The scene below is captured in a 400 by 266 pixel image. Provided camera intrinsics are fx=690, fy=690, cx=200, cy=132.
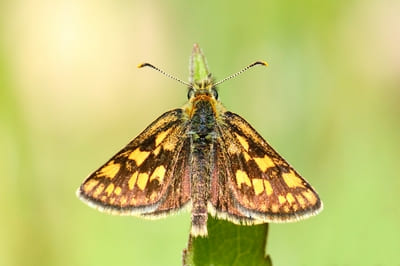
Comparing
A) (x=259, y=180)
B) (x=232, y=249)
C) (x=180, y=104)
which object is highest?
(x=180, y=104)

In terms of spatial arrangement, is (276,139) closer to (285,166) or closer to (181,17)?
(181,17)

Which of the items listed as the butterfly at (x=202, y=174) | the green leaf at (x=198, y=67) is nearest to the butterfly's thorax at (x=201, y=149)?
the butterfly at (x=202, y=174)

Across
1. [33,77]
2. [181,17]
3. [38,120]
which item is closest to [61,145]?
[38,120]

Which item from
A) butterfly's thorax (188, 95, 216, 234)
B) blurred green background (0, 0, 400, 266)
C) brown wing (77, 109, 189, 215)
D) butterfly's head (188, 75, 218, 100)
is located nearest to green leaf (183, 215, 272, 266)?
butterfly's thorax (188, 95, 216, 234)

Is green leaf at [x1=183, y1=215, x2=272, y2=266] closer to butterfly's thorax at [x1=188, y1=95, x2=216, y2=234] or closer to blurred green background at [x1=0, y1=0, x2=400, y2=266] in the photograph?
butterfly's thorax at [x1=188, y1=95, x2=216, y2=234]

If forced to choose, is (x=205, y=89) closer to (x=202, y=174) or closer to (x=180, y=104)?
(x=202, y=174)

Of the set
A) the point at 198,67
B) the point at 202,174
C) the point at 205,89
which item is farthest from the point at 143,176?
the point at 198,67
